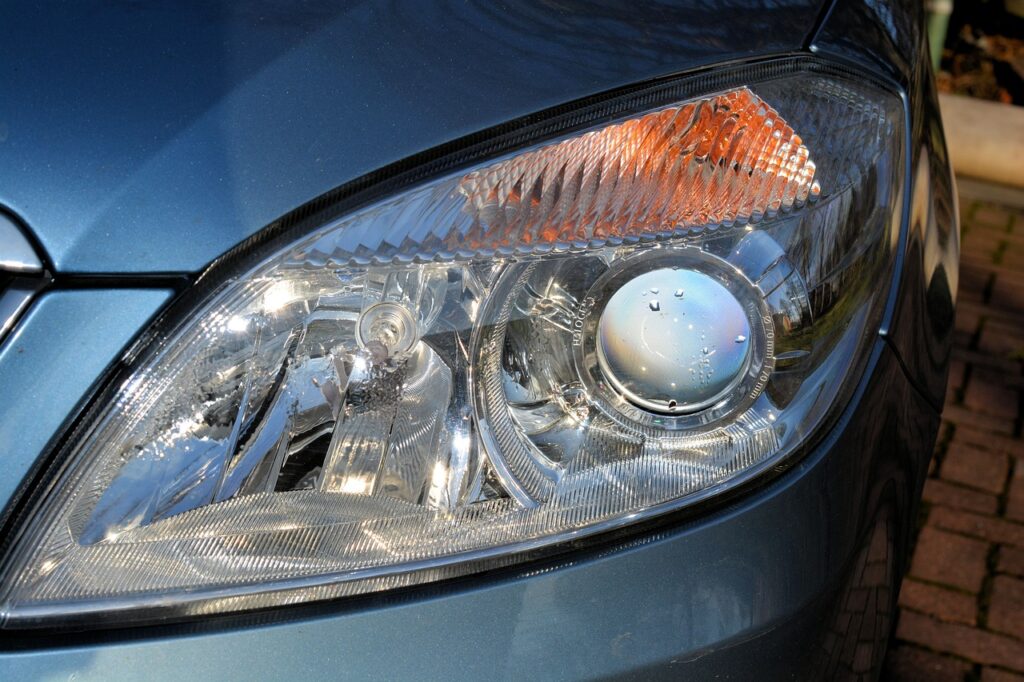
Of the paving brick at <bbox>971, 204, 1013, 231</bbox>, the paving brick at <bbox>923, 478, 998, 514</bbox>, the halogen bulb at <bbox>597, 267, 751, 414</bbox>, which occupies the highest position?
the paving brick at <bbox>971, 204, 1013, 231</bbox>

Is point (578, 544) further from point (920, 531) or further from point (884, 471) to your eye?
point (920, 531)

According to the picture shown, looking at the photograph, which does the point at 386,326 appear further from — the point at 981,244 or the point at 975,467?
the point at 981,244


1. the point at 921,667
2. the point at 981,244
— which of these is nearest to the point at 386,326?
the point at 921,667

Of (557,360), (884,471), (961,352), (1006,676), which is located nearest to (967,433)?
(961,352)

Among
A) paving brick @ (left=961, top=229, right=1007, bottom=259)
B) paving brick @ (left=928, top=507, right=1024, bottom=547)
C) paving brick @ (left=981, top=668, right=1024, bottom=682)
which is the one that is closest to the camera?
paving brick @ (left=981, top=668, right=1024, bottom=682)

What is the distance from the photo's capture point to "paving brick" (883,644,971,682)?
2.22 m

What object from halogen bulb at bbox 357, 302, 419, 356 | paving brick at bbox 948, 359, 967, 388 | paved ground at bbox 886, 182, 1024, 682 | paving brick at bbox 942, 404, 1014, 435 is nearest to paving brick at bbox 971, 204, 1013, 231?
paved ground at bbox 886, 182, 1024, 682

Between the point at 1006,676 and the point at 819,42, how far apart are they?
63.3 inches

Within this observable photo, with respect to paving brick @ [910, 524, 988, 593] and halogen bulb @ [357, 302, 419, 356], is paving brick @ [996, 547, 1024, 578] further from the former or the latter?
halogen bulb @ [357, 302, 419, 356]

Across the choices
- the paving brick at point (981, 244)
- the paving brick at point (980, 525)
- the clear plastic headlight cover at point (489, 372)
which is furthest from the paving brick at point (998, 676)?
the paving brick at point (981, 244)

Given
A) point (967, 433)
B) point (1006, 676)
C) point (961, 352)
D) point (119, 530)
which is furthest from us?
point (961, 352)

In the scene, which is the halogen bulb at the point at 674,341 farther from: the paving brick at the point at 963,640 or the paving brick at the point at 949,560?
the paving brick at the point at 949,560

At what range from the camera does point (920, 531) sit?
260 cm

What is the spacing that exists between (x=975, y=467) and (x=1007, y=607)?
0.51 metres
